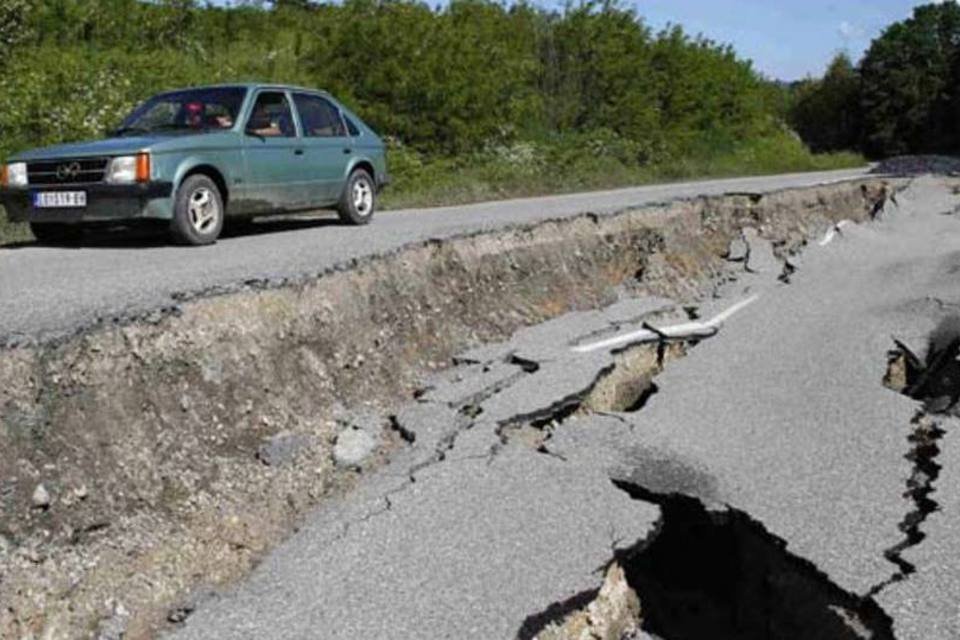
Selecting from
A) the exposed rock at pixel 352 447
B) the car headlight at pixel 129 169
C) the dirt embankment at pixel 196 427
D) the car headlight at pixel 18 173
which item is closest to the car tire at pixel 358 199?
the dirt embankment at pixel 196 427

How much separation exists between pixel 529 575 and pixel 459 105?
61.3 ft

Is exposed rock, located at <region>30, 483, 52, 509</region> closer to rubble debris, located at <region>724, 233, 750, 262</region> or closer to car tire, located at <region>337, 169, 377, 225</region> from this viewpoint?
car tire, located at <region>337, 169, 377, 225</region>

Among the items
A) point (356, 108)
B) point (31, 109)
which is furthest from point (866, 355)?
point (356, 108)

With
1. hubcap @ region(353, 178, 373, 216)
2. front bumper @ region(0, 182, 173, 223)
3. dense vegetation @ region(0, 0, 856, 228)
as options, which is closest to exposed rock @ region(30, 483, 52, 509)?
front bumper @ region(0, 182, 173, 223)

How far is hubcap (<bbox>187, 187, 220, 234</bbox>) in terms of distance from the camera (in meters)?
8.67

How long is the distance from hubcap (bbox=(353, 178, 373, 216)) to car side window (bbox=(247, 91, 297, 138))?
47.1 inches

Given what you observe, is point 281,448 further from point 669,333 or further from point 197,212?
point 669,333

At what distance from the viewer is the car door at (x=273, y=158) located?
9.27 meters

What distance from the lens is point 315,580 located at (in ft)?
13.3

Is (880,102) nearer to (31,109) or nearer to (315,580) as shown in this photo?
(31,109)

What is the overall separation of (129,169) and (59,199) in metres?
0.72

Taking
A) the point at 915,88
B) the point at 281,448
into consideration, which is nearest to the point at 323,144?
the point at 281,448

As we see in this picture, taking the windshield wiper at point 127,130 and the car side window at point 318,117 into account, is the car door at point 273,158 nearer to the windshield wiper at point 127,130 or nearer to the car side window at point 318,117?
the car side window at point 318,117

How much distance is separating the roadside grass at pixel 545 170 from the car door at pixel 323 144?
2.78 m
